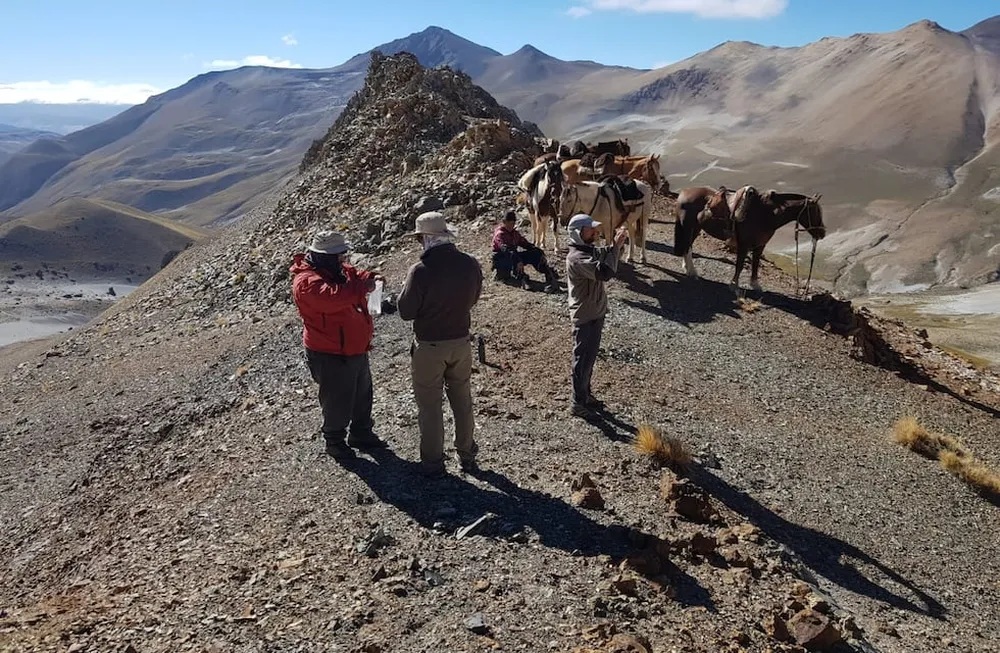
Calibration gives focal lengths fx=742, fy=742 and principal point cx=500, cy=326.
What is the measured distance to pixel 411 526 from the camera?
6.59 m

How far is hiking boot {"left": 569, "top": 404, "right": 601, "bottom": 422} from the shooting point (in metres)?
9.23

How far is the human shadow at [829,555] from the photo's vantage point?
22.6 ft

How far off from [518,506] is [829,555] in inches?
125

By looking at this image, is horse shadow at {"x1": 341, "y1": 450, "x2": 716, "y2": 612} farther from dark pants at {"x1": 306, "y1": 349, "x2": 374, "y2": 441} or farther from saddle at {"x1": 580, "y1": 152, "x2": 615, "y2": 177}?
saddle at {"x1": 580, "y1": 152, "x2": 615, "y2": 177}

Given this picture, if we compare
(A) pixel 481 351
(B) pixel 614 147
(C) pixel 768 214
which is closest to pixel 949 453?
(C) pixel 768 214

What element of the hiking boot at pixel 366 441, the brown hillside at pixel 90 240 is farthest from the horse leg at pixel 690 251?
the brown hillside at pixel 90 240

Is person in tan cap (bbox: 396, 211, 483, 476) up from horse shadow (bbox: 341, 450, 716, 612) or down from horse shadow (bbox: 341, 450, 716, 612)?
up

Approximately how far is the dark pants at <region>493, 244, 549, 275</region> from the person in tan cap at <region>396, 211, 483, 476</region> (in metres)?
7.72

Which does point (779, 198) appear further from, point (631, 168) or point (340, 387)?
point (340, 387)

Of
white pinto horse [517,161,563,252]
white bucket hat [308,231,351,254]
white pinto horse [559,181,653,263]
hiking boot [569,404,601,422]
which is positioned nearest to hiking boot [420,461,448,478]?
white bucket hat [308,231,351,254]

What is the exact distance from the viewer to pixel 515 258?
14648 mm

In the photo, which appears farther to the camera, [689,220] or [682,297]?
[689,220]

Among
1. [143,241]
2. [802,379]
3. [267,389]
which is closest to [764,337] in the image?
[802,379]

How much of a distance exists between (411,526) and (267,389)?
6.40 metres
